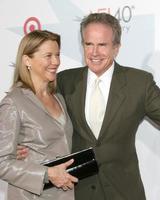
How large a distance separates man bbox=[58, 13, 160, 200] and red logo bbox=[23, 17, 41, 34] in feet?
2.29

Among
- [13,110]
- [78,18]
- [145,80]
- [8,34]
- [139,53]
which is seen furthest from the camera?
[8,34]

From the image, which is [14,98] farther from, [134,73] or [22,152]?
[134,73]

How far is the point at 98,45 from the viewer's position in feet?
6.46

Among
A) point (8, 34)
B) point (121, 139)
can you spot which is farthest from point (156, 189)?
point (8, 34)

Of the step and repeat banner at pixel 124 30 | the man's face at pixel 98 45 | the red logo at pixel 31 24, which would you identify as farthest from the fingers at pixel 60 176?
the red logo at pixel 31 24

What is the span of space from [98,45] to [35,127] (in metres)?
A: 0.46

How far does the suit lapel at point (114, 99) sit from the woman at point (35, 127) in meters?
0.18

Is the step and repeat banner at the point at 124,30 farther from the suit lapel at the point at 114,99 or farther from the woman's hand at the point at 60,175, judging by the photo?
the woman's hand at the point at 60,175

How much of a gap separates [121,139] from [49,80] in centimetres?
41

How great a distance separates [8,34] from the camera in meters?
2.79

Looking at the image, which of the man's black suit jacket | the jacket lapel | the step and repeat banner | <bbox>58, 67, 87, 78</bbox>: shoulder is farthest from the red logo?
the man's black suit jacket

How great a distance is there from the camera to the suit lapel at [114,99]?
6.34ft

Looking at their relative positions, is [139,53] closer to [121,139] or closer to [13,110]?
[121,139]

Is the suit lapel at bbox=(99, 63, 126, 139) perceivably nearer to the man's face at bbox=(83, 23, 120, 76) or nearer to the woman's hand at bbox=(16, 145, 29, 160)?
the man's face at bbox=(83, 23, 120, 76)
